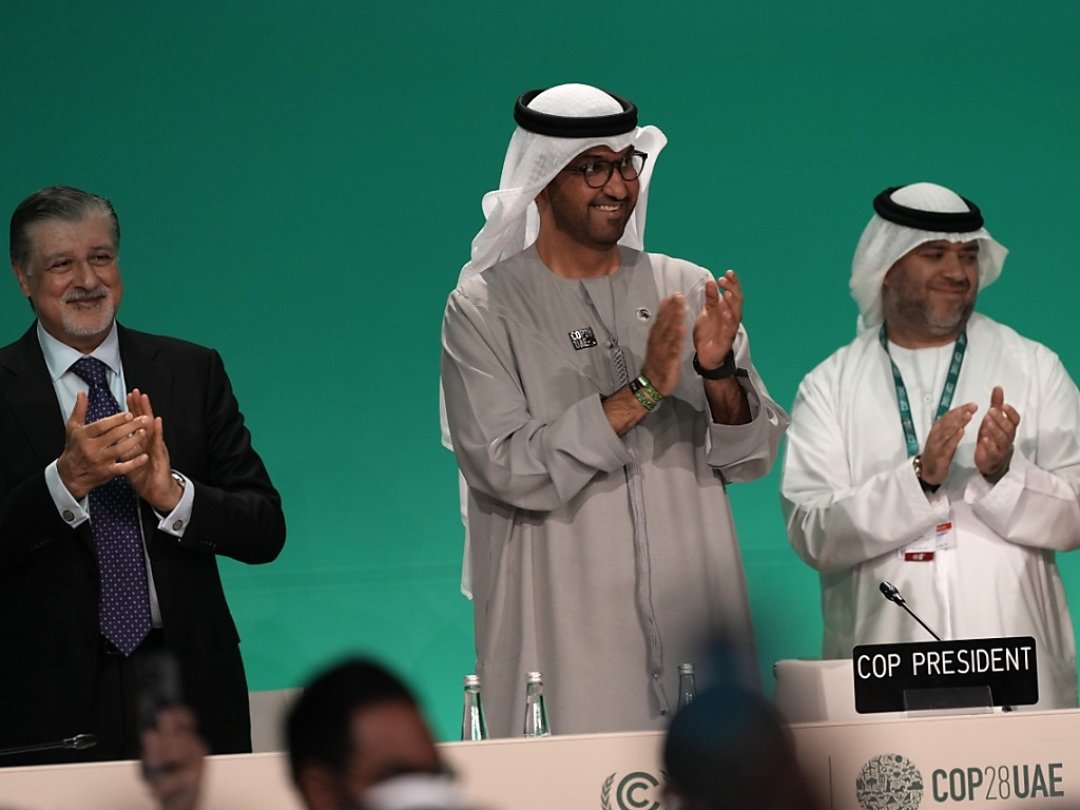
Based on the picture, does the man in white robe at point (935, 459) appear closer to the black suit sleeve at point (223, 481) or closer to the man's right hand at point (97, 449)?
the black suit sleeve at point (223, 481)

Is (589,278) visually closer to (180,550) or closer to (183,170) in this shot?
(180,550)

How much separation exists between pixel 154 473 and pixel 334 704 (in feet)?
6.51

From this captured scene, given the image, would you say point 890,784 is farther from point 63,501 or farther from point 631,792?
point 63,501

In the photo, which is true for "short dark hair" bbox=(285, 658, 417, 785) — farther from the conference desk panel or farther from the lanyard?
the lanyard

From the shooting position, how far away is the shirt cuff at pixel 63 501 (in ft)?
11.2

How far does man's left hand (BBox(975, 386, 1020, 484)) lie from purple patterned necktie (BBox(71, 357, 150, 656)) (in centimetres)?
185

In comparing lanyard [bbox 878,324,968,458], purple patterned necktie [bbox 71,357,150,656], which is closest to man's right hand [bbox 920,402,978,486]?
lanyard [bbox 878,324,968,458]

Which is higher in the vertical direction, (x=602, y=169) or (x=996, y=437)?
(x=602, y=169)

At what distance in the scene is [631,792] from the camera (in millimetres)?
2764

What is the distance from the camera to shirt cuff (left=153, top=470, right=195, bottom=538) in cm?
344

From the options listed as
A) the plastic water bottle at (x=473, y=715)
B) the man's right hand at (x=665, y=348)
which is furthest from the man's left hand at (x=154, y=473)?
the man's right hand at (x=665, y=348)

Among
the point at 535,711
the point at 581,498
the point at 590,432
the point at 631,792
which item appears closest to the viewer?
the point at 631,792

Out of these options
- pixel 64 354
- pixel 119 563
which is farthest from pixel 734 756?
pixel 64 354

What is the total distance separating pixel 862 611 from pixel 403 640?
1830 millimetres
